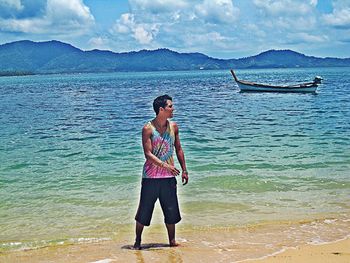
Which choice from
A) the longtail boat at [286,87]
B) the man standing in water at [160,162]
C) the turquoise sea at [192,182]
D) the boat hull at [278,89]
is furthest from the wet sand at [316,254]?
the boat hull at [278,89]

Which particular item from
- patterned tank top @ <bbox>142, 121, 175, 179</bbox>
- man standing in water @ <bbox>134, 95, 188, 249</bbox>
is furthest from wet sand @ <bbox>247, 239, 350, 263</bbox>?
patterned tank top @ <bbox>142, 121, 175, 179</bbox>

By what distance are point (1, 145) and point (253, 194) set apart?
1264 centimetres

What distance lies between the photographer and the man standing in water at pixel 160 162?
7145mm

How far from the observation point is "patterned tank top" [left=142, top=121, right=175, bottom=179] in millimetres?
7184

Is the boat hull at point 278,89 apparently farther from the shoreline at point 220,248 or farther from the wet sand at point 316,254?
the wet sand at point 316,254

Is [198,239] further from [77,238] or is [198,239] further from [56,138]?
[56,138]

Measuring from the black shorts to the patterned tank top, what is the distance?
3.4 inches

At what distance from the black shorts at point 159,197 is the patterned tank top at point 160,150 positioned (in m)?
0.09

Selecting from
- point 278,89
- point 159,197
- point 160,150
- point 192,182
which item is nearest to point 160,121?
point 160,150

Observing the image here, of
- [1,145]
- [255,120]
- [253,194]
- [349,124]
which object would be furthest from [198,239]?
[255,120]

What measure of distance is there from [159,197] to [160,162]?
1.96 feet

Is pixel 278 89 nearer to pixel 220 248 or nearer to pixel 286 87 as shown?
pixel 286 87

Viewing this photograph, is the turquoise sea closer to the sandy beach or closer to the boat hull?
the sandy beach

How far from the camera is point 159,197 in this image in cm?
736
